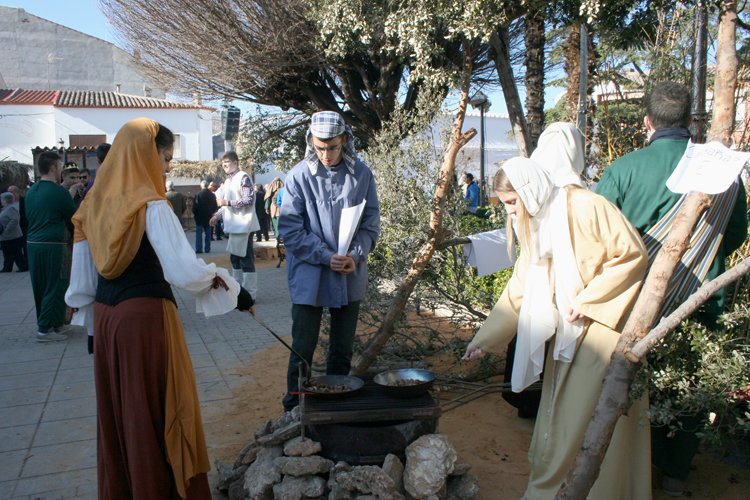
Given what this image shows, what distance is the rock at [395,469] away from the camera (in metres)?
2.57

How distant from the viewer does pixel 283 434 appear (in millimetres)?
2803

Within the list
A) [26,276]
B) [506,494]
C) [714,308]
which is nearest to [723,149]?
[714,308]

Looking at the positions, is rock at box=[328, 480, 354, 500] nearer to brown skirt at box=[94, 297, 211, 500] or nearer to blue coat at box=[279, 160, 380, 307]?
brown skirt at box=[94, 297, 211, 500]

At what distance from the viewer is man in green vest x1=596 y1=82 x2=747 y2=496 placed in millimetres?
2803

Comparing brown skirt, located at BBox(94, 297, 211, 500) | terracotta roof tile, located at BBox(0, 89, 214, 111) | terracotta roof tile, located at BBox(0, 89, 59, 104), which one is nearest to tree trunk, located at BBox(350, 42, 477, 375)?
brown skirt, located at BBox(94, 297, 211, 500)

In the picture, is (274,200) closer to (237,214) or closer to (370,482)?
(237,214)

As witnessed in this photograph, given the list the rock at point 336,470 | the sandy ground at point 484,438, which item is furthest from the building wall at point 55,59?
the rock at point 336,470

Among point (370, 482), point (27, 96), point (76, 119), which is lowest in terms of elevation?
point (370, 482)

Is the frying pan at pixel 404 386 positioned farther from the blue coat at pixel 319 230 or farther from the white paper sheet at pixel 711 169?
the white paper sheet at pixel 711 169

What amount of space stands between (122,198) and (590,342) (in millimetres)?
2234

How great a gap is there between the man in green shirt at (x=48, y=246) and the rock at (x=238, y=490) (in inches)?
170

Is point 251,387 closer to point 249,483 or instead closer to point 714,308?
point 249,483

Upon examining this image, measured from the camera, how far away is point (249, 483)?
2760mm

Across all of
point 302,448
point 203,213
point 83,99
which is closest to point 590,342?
point 302,448
